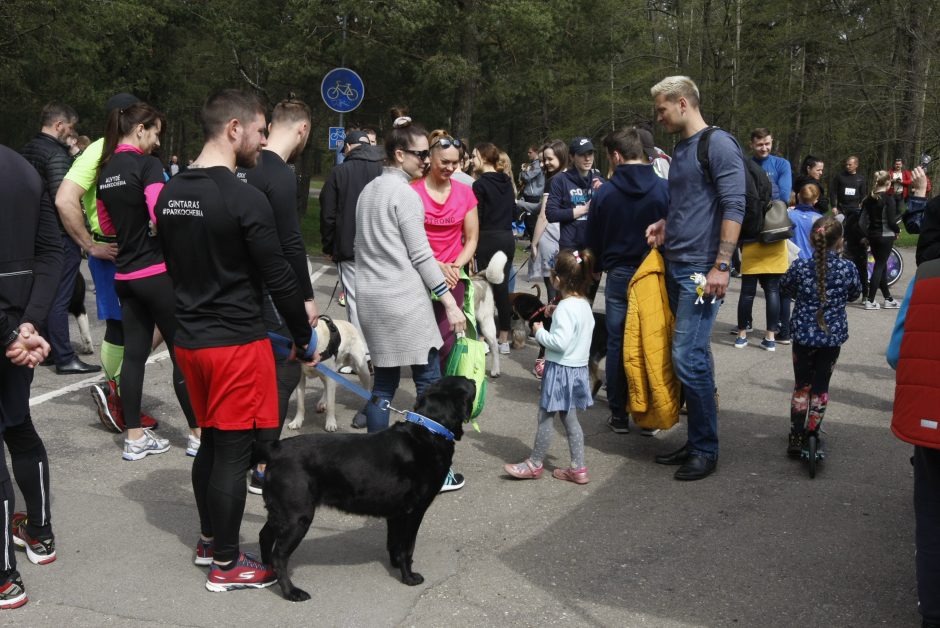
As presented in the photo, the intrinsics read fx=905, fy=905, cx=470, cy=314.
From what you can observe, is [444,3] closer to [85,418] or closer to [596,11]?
[596,11]

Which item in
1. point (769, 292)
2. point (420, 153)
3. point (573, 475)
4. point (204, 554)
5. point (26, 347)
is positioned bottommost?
point (573, 475)

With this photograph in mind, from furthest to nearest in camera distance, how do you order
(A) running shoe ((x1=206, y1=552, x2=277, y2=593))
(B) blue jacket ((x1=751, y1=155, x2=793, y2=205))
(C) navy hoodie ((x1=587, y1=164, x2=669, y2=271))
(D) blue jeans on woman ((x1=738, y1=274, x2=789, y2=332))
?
(B) blue jacket ((x1=751, y1=155, x2=793, y2=205)) < (D) blue jeans on woman ((x1=738, y1=274, x2=789, y2=332)) < (C) navy hoodie ((x1=587, y1=164, x2=669, y2=271)) < (A) running shoe ((x1=206, y1=552, x2=277, y2=593))

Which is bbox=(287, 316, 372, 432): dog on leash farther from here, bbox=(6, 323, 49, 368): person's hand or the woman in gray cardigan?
bbox=(6, 323, 49, 368): person's hand

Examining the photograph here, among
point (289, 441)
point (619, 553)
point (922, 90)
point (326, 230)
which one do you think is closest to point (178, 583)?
point (289, 441)

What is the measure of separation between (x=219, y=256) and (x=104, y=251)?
9.36 feet

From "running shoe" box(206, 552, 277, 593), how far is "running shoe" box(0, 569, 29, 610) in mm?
741

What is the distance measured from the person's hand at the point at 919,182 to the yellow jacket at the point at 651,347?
1.54 m

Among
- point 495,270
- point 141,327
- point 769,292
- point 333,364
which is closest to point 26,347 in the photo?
point 141,327

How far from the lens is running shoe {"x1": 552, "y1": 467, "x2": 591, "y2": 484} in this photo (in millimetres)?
5426

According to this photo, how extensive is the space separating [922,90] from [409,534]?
84.0 ft

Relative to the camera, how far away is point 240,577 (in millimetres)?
3914

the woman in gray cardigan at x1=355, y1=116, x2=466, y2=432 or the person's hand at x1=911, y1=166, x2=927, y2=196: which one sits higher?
the person's hand at x1=911, y1=166, x2=927, y2=196

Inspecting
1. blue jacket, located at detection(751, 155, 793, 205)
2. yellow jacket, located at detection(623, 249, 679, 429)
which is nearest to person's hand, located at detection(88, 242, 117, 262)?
yellow jacket, located at detection(623, 249, 679, 429)

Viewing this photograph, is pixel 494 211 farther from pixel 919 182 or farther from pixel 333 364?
pixel 919 182
